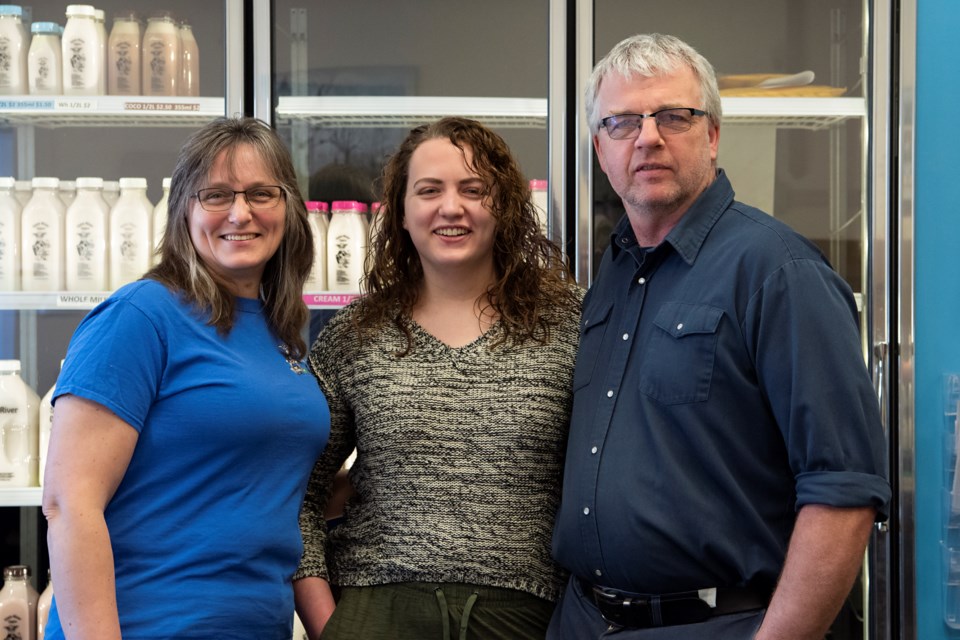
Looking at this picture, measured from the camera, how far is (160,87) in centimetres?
259

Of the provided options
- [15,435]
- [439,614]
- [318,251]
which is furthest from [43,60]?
[439,614]

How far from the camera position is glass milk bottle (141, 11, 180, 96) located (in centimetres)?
257

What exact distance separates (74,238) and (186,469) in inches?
52.1

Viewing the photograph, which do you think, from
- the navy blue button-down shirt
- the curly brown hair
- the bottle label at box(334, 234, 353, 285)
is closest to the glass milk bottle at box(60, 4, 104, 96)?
the bottle label at box(334, 234, 353, 285)

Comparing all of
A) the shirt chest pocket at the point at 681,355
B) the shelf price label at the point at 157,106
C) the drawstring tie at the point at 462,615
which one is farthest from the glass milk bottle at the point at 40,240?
the shirt chest pocket at the point at 681,355

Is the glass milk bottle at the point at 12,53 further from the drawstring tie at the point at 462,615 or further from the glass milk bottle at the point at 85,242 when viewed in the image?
the drawstring tie at the point at 462,615

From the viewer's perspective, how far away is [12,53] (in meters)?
2.54

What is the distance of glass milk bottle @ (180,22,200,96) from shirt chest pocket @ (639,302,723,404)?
164 centimetres

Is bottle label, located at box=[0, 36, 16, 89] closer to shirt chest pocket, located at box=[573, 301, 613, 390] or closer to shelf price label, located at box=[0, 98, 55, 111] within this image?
shelf price label, located at box=[0, 98, 55, 111]

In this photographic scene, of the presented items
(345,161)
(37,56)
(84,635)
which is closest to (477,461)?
A: (84,635)

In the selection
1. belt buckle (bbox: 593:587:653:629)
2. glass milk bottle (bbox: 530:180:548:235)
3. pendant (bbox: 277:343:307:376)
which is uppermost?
glass milk bottle (bbox: 530:180:548:235)

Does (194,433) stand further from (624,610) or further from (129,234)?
(129,234)

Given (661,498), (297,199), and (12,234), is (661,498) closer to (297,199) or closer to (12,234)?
(297,199)

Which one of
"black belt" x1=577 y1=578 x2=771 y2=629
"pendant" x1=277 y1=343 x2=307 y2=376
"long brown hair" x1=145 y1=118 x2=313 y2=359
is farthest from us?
"pendant" x1=277 y1=343 x2=307 y2=376
